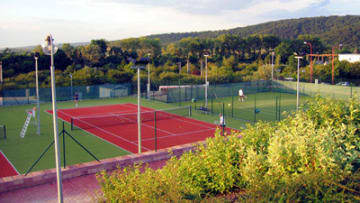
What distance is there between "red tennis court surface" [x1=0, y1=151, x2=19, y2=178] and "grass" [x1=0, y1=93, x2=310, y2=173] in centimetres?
22

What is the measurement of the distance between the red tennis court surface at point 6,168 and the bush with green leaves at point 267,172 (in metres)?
9.12

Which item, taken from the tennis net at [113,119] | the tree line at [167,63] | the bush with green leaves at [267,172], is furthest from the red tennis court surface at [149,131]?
the bush with green leaves at [267,172]

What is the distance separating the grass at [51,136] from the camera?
16562mm

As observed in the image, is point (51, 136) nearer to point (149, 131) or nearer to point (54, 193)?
point (149, 131)

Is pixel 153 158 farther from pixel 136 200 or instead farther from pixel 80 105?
pixel 80 105

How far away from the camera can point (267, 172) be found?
21.0 feet

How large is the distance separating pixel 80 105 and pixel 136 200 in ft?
102

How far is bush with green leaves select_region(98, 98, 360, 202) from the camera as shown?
5699 millimetres

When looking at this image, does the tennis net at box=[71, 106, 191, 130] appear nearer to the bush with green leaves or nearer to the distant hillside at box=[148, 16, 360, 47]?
the bush with green leaves

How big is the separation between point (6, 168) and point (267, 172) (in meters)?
12.8

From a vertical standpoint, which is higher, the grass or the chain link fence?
the chain link fence

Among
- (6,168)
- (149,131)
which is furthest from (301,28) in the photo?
(6,168)

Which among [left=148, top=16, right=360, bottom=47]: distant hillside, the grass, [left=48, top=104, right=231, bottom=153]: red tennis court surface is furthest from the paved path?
[left=148, top=16, right=360, bottom=47]: distant hillside

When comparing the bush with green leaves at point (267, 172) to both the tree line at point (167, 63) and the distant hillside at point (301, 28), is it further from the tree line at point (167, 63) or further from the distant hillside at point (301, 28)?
the distant hillside at point (301, 28)
